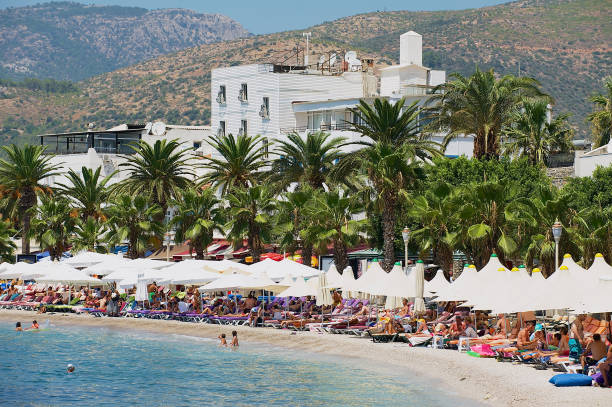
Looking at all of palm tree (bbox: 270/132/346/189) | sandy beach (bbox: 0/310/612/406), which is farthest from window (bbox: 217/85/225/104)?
sandy beach (bbox: 0/310/612/406)

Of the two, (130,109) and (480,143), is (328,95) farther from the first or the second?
(130,109)

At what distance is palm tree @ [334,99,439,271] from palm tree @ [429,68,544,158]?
2404mm

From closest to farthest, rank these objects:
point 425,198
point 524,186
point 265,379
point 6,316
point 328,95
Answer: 1. point 265,379
2. point 425,198
3. point 524,186
4. point 6,316
5. point 328,95

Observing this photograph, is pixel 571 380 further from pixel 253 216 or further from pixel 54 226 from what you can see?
pixel 54 226

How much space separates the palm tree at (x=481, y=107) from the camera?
158ft

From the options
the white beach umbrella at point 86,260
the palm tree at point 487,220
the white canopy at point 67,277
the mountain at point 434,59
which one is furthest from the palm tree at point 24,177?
the mountain at point 434,59

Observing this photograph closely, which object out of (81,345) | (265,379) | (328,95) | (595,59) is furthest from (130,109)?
(265,379)

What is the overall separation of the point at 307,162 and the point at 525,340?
26.2 m

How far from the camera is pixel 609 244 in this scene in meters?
Answer: 36.5

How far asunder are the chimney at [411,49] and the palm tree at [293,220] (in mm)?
24491

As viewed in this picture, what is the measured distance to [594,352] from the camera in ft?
79.6

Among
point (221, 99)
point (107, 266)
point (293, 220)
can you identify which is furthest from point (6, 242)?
point (293, 220)

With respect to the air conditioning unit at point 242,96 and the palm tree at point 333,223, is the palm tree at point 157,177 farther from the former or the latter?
the air conditioning unit at point 242,96

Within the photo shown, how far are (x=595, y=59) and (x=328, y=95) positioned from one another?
321ft
